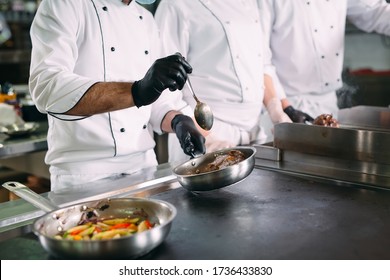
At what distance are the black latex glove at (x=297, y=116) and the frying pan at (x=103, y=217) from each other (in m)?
1.83

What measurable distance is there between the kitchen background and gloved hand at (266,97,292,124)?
1.44 m

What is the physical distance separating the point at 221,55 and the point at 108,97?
1.25 m

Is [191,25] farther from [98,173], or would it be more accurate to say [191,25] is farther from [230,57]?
[98,173]

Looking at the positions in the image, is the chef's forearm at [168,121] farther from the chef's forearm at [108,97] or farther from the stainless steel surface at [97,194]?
the chef's forearm at [108,97]

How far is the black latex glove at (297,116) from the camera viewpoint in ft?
9.87

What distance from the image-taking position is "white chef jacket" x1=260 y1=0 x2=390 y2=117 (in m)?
3.52

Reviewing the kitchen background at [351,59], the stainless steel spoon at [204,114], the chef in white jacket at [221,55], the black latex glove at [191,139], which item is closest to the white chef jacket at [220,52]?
the chef in white jacket at [221,55]

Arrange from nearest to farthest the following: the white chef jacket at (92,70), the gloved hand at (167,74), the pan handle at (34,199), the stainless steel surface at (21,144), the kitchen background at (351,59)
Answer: the pan handle at (34,199), the gloved hand at (167,74), the white chef jacket at (92,70), the stainless steel surface at (21,144), the kitchen background at (351,59)

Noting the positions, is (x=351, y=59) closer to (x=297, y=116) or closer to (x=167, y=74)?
(x=297, y=116)

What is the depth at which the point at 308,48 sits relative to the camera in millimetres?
3570

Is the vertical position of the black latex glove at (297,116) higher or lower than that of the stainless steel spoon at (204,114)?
lower

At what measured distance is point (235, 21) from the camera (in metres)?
2.87

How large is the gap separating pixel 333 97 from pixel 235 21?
1.26 m
